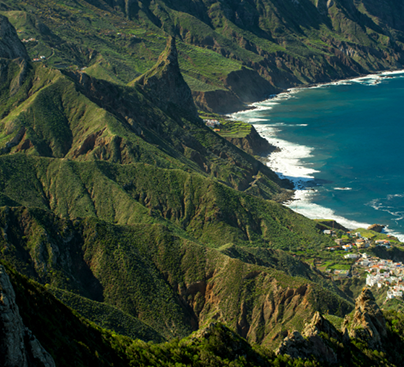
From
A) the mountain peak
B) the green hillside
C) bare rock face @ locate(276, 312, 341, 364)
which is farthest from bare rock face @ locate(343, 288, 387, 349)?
the mountain peak

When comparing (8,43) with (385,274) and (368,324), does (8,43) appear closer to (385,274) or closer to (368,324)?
(385,274)

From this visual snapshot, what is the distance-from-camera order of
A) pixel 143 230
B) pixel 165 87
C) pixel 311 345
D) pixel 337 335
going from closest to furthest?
pixel 311 345
pixel 337 335
pixel 143 230
pixel 165 87

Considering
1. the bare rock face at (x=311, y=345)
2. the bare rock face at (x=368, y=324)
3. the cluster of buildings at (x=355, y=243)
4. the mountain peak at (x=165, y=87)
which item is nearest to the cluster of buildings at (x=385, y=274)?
the cluster of buildings at (x=355, y=243)

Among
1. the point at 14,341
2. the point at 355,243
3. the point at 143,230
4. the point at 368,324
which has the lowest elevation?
the point at 355,243

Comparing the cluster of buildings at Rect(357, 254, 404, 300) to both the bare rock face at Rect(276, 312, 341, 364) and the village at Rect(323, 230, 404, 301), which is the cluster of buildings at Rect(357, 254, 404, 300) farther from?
the bare rock face at Rect(276, 312, 341, 364)

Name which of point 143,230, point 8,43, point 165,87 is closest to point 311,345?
point 143,230

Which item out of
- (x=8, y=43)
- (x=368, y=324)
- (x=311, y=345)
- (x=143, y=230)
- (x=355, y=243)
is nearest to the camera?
(x=311, y=345)

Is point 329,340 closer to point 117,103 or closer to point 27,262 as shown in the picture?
point 27,262
